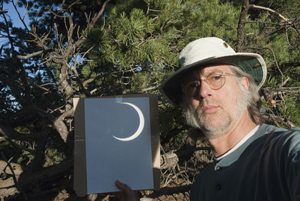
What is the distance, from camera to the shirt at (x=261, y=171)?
75 centimetres

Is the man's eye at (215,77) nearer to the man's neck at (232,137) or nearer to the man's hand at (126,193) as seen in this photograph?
→ the man's neck at (232,137)

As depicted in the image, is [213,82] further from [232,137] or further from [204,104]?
[232,137]

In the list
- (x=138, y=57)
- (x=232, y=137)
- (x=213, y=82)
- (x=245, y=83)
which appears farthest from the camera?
(x=138, y=57)

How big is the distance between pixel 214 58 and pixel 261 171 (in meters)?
0.64

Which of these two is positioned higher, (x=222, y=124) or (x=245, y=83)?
(x=245, y=83)

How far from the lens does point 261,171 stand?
34.5 inches

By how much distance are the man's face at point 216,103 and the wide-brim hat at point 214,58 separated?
54mm

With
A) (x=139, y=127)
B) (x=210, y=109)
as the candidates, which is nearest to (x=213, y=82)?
(x=210, y=109)

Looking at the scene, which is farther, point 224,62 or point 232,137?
point 224,62

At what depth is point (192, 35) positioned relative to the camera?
9.95ft

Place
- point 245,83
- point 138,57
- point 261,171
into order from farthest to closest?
1. point 138,57
2. point 245,83
3. point 261,171

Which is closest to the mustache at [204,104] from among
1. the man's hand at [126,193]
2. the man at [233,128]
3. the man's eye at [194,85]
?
the man at [233,128]

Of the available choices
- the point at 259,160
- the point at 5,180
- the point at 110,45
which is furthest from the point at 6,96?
the point at 259,160

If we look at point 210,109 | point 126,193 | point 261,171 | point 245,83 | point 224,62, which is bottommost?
point 126,193
